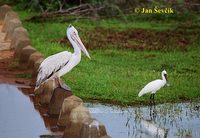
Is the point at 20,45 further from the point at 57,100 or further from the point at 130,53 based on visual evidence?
the point at 57,100

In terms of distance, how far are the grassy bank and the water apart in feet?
2.33

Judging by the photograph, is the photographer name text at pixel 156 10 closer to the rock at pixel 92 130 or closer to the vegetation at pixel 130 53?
the vegetation at pixel 130 53

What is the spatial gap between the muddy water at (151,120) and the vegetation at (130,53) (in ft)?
1.76

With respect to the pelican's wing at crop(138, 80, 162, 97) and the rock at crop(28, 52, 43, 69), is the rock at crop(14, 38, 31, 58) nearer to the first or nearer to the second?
the rock at crop(28, 52, 43, 69)

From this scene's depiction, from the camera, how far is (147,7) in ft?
77.8

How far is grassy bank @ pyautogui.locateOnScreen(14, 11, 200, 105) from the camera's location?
570 inches

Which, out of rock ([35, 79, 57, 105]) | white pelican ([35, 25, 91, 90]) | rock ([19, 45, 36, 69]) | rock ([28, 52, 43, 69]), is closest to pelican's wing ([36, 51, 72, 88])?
white pelican ([35, 25, 91, 90])

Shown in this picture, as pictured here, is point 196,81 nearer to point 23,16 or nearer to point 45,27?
point 45,27

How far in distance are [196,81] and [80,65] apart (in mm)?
2872

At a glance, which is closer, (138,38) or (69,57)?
(69,57)

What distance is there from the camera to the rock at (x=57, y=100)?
12.3 meters

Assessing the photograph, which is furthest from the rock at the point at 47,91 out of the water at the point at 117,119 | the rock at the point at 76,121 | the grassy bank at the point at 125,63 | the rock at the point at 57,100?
the rock at the point at 76,121

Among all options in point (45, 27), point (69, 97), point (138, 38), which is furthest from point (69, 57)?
point (45, 27)

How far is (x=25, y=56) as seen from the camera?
16.6 m
